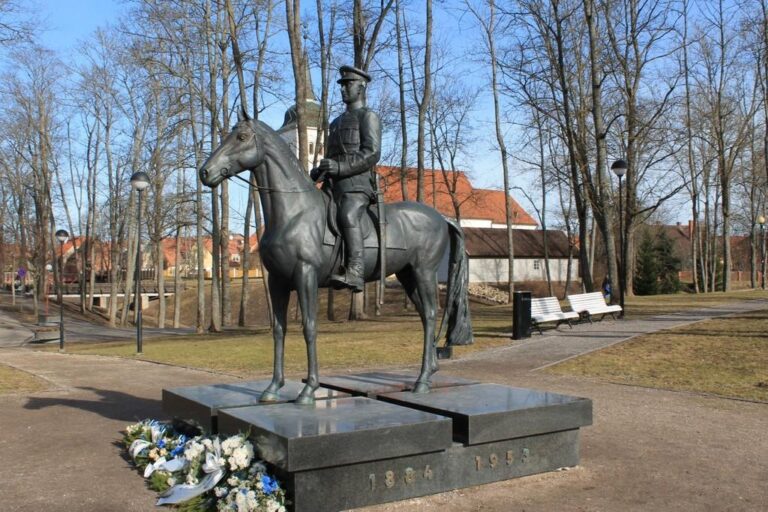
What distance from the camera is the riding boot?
701 cm

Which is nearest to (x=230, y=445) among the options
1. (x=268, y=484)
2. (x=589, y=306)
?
(x=268, y=484)

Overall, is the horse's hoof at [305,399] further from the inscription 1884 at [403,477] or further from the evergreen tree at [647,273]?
the evergreen tree at [647,273]

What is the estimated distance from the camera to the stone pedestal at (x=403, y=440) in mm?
5418

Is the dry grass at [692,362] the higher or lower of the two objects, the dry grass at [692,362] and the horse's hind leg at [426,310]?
the lower

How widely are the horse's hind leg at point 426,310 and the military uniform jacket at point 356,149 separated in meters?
1.20

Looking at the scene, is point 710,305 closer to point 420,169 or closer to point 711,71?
point 420,169

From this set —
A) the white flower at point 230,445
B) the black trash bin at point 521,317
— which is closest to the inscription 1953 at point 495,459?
the white flower at point 230,445

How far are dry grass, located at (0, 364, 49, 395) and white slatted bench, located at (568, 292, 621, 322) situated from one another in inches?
531

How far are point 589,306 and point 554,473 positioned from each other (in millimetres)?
14296

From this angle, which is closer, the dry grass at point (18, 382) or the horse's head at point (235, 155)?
the horse's head at point (235, 155)

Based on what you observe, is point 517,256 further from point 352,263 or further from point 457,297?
point 352,263

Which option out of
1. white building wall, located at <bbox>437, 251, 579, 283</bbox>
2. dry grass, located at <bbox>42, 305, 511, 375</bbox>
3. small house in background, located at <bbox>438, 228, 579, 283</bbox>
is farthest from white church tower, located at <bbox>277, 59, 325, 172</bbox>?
small house in background, located at <bbox>438, 228, 579, 283</bbox>

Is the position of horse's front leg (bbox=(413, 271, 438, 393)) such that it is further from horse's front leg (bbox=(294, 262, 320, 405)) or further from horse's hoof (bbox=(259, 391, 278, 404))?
horse's hoof (bbox=(259, 391, 278, 404))

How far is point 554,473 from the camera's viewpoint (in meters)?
6.65
